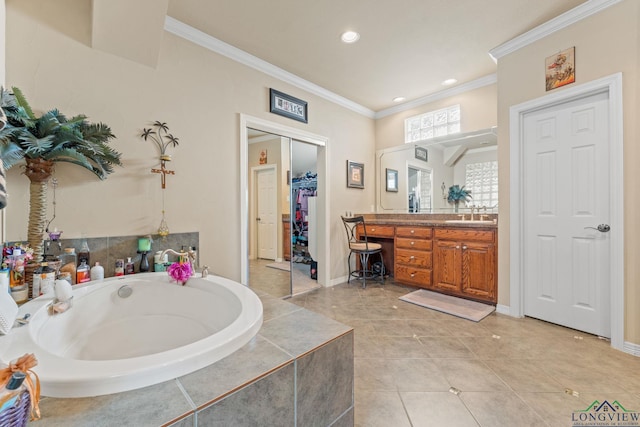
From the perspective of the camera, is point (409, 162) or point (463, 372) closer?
Answer: point (463, 372)

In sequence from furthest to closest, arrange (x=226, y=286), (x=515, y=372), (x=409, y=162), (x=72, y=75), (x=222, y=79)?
(x=409, y=162) < (x=222, y=79) < (x=72, y=75) < (x=515, y=372) < (x=226, y=286)

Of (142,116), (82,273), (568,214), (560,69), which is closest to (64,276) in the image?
(82,273)

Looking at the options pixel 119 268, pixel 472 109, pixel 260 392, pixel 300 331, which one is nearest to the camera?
pixel 260 392

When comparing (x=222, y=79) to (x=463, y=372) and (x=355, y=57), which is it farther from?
(x=463, y=372)

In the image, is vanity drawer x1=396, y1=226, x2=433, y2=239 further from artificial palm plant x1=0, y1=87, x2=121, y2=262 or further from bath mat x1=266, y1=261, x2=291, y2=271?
artificial palm plant x1=0, y1=87, x2=121, y2=262

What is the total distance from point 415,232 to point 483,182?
969mm

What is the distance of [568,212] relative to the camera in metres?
2.30

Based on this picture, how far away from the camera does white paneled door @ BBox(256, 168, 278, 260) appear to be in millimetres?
4617

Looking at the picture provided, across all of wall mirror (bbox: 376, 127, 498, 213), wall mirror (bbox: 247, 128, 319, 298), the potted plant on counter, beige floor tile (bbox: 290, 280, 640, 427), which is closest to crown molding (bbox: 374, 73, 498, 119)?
wall mirror (bbox: 376, 127, 498, 213)

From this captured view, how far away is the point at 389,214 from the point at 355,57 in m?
2.27

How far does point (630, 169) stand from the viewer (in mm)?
1932

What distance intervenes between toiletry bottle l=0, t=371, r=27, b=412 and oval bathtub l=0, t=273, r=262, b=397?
0.17 m

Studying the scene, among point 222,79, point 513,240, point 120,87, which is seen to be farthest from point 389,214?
point 120,87

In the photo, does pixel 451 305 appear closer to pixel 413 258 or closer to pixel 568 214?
pixel 413 258
